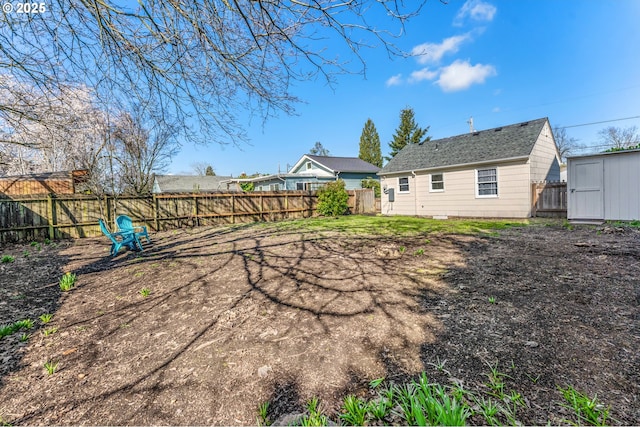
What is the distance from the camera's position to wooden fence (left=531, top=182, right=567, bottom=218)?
1027 cm

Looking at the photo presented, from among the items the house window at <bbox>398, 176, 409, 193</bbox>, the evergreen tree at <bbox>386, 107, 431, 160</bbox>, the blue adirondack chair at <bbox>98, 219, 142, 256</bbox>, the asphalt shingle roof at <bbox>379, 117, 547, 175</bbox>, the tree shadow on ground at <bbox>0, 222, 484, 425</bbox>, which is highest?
the evergreen tree at <bbox>386, 107, 431, 160</bbox>

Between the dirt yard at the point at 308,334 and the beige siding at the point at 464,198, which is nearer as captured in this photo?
the dirt yard at the point at 308,334

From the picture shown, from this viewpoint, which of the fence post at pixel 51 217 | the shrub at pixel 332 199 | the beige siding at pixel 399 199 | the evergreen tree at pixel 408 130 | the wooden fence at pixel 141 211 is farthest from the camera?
the evergreen tree at pixel 408 130

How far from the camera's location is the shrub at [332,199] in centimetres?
1537

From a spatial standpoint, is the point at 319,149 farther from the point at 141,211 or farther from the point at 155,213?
the point at 141,211

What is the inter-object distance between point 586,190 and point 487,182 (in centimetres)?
316

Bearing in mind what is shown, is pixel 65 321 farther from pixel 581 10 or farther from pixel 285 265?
pixel 581 10

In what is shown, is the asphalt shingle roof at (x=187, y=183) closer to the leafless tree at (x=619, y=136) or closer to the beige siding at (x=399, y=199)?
the beige siding at (x=399, y=199)

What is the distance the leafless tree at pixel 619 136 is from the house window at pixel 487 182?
3157cm

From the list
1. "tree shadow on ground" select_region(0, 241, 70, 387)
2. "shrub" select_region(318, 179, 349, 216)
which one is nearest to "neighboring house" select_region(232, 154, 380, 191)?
"shrub" select_region(318, 179, 349, 216)

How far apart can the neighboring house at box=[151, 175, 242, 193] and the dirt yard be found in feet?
84.8

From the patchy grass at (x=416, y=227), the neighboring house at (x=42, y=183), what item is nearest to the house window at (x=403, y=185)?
the patchy grass at (x=416, y=227)

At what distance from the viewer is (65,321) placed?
10.2 feet

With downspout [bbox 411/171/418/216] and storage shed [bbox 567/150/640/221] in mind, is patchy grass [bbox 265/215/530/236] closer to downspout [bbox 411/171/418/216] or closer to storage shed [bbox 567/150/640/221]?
storage shed [bbox 567/150/640/221]
